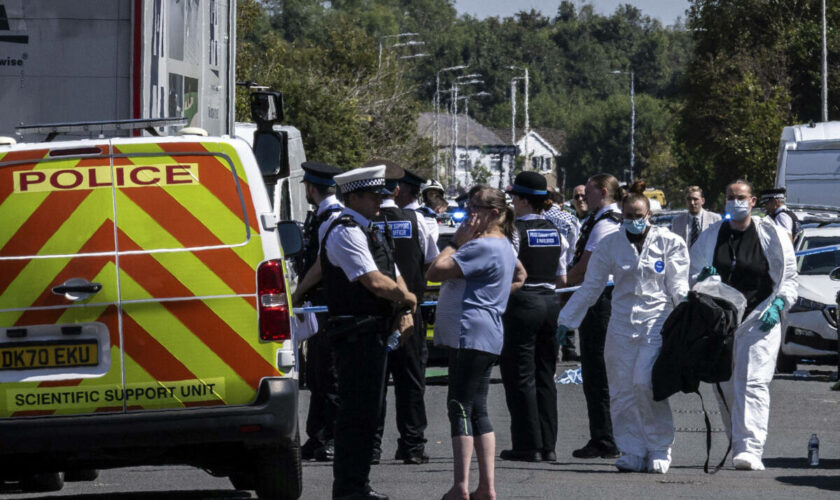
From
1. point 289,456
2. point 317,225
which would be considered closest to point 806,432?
point 317,225

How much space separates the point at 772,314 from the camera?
10742 millimetres

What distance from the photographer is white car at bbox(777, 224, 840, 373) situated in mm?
18016

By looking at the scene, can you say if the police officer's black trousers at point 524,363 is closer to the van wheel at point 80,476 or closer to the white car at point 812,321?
the van wheel at point 80,476

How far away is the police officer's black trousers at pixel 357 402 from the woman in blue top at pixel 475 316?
0.43m

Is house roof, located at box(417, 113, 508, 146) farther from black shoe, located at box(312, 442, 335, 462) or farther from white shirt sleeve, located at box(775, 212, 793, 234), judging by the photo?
black shoe, located at box(312, 442, 335, 462)

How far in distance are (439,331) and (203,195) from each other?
1.66m

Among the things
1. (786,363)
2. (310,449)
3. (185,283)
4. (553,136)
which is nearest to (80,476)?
(310,449)

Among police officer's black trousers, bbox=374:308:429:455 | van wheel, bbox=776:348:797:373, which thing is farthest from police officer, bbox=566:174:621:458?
van wheel, bbox=776:348:797:373

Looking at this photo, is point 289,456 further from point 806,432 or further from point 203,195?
point 806,432

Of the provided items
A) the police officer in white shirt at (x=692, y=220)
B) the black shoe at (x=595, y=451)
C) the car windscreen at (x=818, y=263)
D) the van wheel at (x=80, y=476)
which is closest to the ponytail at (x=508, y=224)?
the black shoe at (x=595, y=451)

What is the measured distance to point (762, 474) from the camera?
10.4 m

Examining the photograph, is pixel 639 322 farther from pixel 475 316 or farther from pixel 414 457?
pixel 475 316

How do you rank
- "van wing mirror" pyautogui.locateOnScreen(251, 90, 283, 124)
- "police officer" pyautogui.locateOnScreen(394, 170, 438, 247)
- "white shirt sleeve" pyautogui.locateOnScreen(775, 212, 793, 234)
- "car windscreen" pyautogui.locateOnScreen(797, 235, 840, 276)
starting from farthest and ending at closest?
1. "white shirt sleeve" pyautogui.locateOnScreen(775, 212, 793, 234)
2. "car windscreen" pyautogui.locateOnScreen(797, 235, 840, 276)
3. "van wing mirror" pyautogui.locateOnScreen(251, 90, 283, 124)
4. "police officer" pyautogui.locateOnScreen(394, 170, 438, 247)

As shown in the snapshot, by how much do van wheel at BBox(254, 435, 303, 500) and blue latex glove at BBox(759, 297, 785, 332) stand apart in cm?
361
